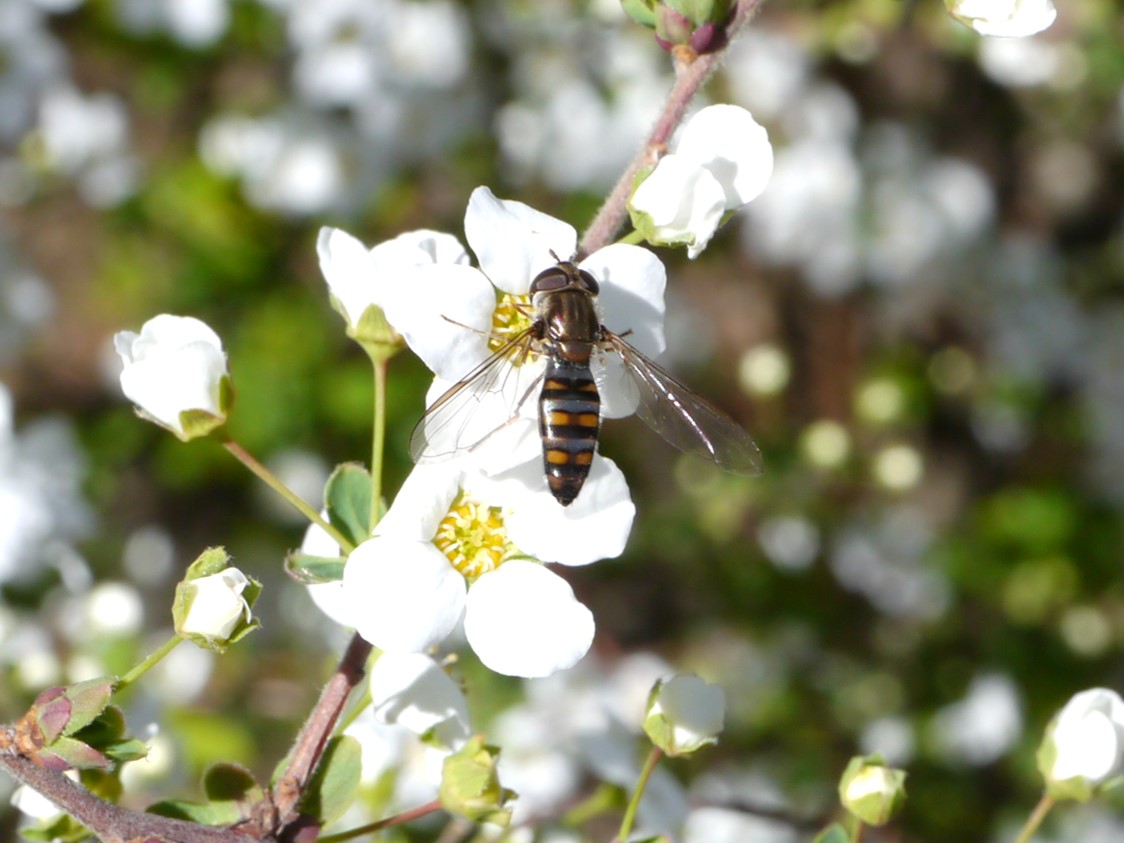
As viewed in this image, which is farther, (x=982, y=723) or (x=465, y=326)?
(x=982, y=723)

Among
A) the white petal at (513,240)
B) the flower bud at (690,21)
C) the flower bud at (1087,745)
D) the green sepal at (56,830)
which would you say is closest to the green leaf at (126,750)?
the green sepal at (56,830)

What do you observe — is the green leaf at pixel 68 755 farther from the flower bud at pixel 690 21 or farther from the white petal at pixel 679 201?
the flower bud at pixel 690 21

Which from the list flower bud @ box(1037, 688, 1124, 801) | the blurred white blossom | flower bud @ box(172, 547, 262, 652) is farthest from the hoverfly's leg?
the blurred white blossom

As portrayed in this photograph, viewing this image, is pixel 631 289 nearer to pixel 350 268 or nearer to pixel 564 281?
pixel 564 281

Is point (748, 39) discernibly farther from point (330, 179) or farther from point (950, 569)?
point (950, 569)

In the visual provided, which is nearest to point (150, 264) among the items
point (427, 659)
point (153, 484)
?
point (153, 484)

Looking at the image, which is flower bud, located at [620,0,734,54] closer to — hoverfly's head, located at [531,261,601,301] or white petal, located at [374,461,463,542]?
hoverfly's head, located at [531,261,601,301]

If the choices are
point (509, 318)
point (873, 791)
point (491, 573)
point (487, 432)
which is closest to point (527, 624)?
point (491, 573)
